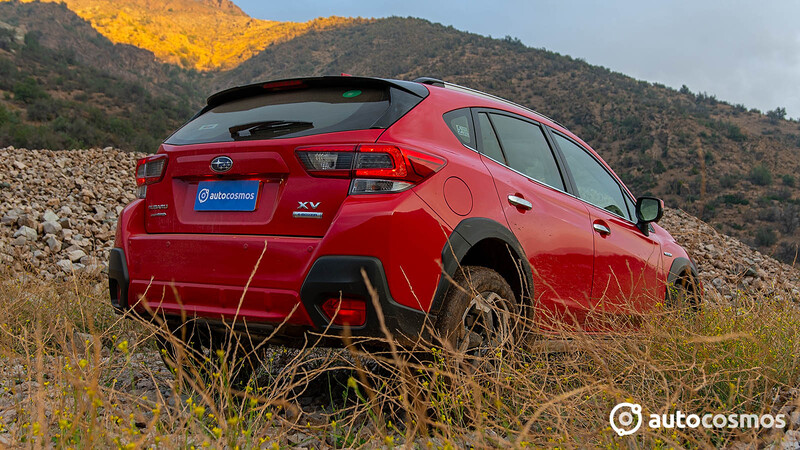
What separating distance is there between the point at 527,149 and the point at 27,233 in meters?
7.51

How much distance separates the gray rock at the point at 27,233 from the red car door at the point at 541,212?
7.43 metres

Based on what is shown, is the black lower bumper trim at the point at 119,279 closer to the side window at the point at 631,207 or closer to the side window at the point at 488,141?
the side window at the point at 488,141

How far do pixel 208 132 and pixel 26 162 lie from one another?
10378 millimetres

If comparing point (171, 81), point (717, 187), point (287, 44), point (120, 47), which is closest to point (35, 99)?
point (717, 187)

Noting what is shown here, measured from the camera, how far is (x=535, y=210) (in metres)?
3.23

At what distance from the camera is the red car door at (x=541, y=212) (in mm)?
3092

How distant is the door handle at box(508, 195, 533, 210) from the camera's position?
303 centimetres

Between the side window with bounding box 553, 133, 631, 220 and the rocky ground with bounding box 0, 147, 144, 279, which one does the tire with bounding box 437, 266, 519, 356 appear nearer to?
the side window with bounding box 553, 133, 631, 220

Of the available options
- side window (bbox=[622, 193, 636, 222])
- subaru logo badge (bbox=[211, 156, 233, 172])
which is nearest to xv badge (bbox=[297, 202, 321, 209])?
subaru logo badge (bbox=[211, 156, 233, 172])

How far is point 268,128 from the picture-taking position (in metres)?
2.74

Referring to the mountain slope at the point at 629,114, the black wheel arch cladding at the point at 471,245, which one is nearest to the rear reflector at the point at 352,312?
the black wheel arch cladding at the point at 471,245

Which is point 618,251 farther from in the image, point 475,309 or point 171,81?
point 171,81

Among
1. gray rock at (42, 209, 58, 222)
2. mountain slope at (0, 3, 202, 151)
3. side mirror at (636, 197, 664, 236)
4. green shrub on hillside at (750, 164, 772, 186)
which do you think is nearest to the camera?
side mirror at (636, 197, 664, 236)

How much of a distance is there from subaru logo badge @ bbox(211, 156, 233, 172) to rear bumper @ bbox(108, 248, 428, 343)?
1.72ft
